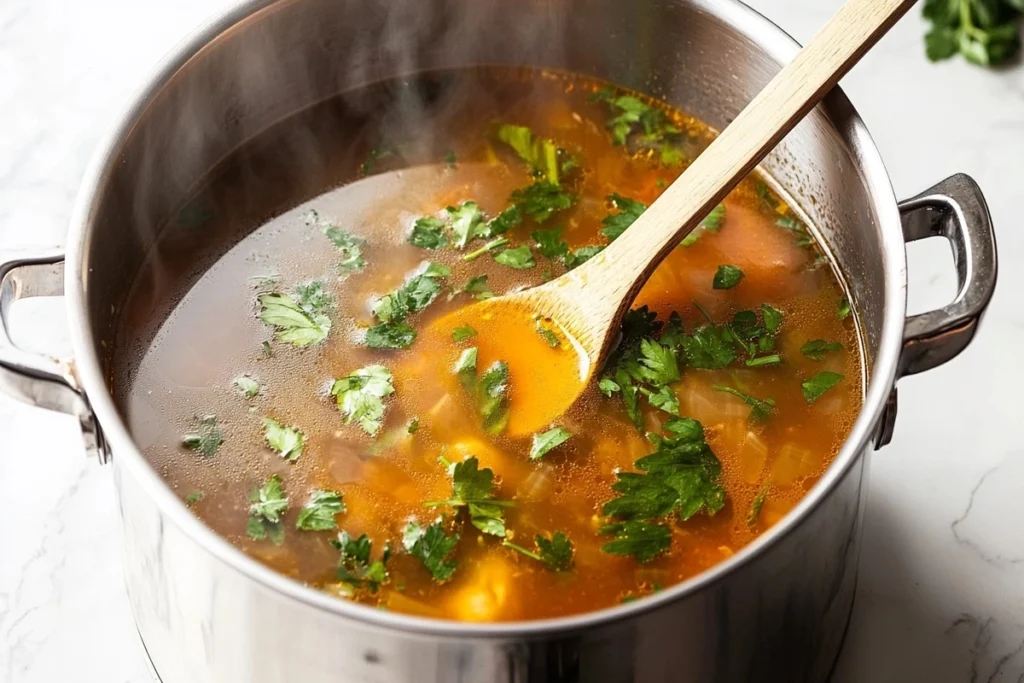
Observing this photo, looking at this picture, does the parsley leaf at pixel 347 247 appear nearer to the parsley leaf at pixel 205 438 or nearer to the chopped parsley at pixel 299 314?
the chopped parsley at pixel 299 314

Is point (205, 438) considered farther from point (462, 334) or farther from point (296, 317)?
point (462, 334)

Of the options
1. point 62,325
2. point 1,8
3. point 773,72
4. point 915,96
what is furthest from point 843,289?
point 1,8

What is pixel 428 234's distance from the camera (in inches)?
76.8

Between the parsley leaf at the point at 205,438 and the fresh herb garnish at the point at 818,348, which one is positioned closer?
the parsley leaf at the point at 205,438

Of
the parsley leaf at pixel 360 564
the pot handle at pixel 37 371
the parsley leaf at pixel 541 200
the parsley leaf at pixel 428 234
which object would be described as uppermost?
the parsley leaf at pixel 541 200

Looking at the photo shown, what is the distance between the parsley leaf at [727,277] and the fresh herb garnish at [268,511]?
0.74m

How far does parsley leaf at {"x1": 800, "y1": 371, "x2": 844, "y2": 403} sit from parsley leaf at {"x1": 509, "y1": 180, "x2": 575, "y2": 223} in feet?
1.63

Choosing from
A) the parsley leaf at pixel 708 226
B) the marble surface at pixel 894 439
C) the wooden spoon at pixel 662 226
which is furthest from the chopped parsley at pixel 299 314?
the parsley leaf at pixel 708 226

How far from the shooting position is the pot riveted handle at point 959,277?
1478 millimetres

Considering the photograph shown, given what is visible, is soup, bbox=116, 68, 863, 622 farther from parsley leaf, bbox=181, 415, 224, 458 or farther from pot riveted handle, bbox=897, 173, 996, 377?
pot riveted handle, bbox=897, 173, 996, 377

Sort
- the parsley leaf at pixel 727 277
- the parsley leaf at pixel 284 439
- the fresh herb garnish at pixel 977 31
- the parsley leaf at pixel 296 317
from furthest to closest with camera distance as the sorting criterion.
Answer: the fresh herb garnish at pixel 977 31 → the parsley leaf at pixel 727 277 → the parsley leaf at pixel 296 317 → the parsley leaf at pixel 284 439

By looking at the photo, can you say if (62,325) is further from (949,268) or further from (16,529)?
(949,268)

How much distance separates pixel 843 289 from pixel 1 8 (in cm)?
190

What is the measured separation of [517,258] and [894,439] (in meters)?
0.73
